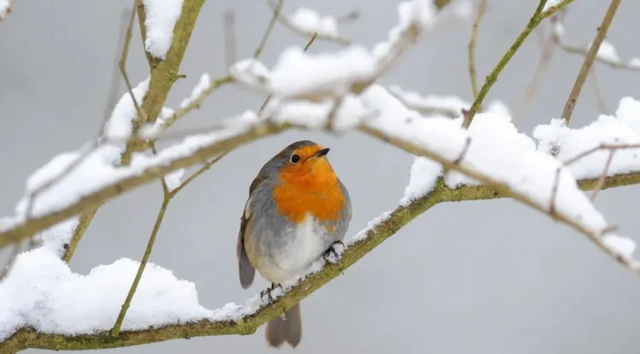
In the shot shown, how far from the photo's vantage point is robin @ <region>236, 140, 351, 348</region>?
2.97m

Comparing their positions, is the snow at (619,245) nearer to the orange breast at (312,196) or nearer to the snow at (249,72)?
the snow at (249,72)

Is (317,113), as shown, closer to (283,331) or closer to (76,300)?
(76,300)

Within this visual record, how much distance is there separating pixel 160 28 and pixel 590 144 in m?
1.26

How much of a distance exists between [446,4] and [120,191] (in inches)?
22.5

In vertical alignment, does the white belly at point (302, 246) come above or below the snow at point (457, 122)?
above

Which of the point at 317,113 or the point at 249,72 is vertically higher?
the point at 249,72

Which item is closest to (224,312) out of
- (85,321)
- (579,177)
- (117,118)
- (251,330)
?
(251,330)

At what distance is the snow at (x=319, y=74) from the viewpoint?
869mm

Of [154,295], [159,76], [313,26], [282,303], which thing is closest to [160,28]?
[159,76]

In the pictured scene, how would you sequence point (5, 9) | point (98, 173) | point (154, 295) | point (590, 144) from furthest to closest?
point (154, 295), point (590, 144), point (5, 9), point (98, 173)

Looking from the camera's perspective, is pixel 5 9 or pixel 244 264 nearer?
pixel 5 9

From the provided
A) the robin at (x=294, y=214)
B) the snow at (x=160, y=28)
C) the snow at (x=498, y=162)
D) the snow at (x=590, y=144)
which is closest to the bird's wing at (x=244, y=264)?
the robin at (x=294, y=214)

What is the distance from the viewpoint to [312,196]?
9.82ft

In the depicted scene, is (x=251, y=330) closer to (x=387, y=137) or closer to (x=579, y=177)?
(x=579, y=177)
